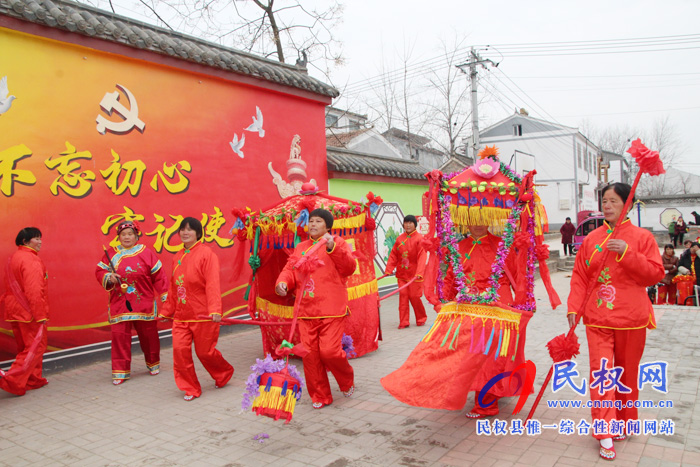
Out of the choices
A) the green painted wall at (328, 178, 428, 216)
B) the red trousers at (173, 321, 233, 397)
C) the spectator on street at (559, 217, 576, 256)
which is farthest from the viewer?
the spectator on street at (559, 217, 576, 256)

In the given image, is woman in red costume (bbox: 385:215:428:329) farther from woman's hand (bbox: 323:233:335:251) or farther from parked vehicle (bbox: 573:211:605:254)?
parked vehicle (bbox: 573:211:605:254)

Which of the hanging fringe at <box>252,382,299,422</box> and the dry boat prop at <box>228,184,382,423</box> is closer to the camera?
the hanging fringe at <box>252,382,299,422</box>

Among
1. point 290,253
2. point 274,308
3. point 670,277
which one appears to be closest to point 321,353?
point 290,253

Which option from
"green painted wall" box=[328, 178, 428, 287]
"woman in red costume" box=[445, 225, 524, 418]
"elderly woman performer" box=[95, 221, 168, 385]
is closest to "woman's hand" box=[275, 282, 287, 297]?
"woman in red costume" box=[445, 225, 524, 418]

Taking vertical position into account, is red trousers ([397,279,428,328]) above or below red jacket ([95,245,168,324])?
below

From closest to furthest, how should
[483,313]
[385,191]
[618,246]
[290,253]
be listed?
[618,246] < [483,313] < [290,253] < [385,191]

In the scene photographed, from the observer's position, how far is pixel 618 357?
3.64m

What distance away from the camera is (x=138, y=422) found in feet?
15.1

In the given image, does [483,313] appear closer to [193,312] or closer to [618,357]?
[618,357]

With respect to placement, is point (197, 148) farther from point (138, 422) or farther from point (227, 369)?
point (138, 422)

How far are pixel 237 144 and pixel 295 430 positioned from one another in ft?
17.7

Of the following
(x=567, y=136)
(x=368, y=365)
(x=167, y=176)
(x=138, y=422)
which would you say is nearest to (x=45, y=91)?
(x=167, y=176)

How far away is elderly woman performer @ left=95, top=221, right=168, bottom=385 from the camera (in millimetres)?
5840

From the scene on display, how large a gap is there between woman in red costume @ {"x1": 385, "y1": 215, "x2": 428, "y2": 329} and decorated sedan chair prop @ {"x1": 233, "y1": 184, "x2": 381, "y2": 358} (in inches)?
66.9
